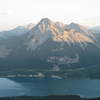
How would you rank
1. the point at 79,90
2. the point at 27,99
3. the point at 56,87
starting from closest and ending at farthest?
the point at 27,99, the point at 79,90, the point at 56,87

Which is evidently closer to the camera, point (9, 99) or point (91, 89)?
point (9, 99)

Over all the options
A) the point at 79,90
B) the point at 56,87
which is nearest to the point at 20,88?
the point at 56,87

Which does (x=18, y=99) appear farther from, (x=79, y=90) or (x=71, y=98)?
(x=79, y=90)

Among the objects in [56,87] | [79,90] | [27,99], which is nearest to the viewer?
[27,99]

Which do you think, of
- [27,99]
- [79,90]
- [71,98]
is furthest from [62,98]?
[79,90]

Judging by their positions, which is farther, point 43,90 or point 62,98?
point 43,90

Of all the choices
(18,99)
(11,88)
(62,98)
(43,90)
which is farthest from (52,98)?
(11,88)

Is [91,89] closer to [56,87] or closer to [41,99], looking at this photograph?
[56,87]
